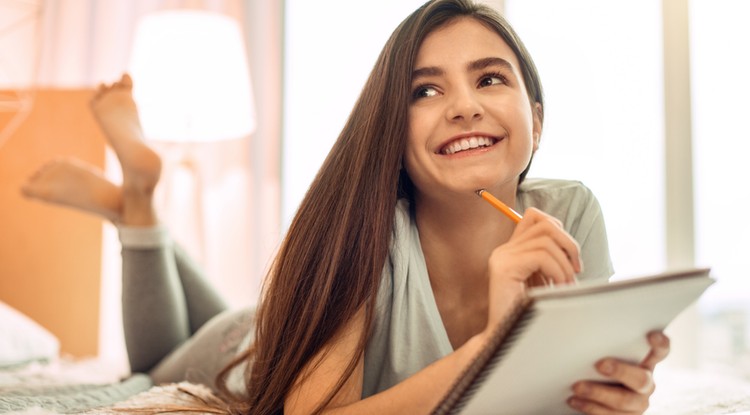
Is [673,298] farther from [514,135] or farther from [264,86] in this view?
[264,86]

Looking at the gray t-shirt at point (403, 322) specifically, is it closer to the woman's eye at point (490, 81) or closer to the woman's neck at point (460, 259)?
the woman's neck at point (460, 259)

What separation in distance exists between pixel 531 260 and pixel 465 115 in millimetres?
281

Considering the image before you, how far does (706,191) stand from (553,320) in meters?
1.86

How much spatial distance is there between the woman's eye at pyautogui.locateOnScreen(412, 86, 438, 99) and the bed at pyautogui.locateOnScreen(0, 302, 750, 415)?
0.54 meters

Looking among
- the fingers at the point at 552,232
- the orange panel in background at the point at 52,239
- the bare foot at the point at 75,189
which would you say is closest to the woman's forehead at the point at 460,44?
the fingers at the point at 552,232

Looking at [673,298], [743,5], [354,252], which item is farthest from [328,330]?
[743,5]

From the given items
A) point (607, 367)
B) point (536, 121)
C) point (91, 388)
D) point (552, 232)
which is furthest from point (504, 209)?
point (91, 388)

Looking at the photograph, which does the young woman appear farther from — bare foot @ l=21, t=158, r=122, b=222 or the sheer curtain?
the sheer curtain

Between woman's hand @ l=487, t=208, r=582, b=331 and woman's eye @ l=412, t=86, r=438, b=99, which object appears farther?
woman's eye @ l=412, t=86, r=438, b=99

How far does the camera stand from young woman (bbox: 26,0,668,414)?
0.94 metres

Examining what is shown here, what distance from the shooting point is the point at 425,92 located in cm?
104

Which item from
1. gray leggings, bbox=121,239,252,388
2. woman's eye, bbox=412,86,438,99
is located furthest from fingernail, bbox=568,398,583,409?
gray leggings, bbox=121,239,252,388

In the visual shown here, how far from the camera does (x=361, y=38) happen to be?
283 centimetres

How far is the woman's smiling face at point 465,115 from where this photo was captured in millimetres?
987
